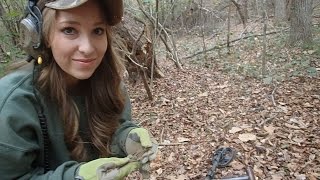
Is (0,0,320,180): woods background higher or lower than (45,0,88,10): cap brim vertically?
lower

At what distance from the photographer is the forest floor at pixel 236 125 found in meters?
3.63

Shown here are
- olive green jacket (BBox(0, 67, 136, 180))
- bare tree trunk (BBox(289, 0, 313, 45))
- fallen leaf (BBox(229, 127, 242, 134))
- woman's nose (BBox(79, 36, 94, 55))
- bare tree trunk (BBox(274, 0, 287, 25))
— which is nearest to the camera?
olive green jacket (BBox(0, 67, 136, 180))

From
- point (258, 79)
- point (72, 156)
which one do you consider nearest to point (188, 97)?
point (258, 79)

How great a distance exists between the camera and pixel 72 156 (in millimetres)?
1737

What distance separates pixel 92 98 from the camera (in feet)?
6.20

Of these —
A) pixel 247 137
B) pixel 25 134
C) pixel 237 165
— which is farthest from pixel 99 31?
pixel 247 137

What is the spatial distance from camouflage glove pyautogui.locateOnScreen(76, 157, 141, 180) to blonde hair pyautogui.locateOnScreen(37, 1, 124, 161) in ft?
0.92

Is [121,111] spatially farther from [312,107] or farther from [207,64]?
[207,64]

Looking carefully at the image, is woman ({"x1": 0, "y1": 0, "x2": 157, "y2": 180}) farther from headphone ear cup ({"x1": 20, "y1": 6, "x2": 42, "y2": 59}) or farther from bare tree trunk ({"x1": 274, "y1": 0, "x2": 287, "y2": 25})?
bare tree trunk ({"x1": 274, "y1": 0, "x2": 287, "y2": 25})

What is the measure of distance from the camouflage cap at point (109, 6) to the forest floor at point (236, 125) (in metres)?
2.30

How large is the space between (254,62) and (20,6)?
5.27m

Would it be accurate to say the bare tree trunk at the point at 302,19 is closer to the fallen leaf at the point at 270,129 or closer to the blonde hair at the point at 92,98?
the fallen leaf at the point at 270,129

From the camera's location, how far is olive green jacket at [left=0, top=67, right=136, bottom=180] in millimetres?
1329

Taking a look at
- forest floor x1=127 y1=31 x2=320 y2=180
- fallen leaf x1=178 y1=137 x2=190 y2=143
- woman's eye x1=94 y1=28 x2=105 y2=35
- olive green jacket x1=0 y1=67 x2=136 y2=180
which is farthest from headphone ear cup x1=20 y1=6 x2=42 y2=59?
fallen leaf x1=178 y1=137 x2=190 y2=143
